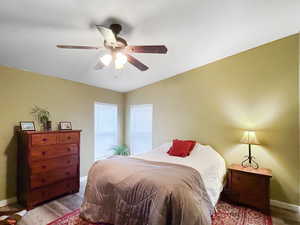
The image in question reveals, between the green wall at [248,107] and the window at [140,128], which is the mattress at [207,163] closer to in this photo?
the green wall at [248,107]

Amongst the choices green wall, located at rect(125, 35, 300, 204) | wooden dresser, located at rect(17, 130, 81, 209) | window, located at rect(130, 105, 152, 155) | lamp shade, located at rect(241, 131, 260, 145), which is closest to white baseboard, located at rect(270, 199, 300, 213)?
green wall, located at rect(125, 35, 300, 204)

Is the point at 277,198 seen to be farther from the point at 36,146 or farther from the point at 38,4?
the point at 38,4

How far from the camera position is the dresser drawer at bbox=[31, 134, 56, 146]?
267cm

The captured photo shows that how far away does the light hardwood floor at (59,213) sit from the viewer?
7.75 feet

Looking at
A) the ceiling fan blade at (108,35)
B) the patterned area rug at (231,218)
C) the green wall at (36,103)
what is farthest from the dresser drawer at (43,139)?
the ceiling fan blade at (108,35)

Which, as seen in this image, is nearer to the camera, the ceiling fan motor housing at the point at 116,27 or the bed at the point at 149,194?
the bed at the point at 149,194

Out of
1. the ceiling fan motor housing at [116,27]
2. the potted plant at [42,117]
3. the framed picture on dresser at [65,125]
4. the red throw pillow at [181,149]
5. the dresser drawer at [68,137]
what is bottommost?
the red throw pillow at [181,149]

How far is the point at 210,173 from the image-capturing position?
2.53 m

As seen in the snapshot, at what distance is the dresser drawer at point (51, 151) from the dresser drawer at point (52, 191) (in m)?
0.50

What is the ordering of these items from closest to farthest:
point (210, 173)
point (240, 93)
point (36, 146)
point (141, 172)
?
1. point (141, 172)
2. point (210, 173)
3. point (36, 146)
4. point (240, 93)

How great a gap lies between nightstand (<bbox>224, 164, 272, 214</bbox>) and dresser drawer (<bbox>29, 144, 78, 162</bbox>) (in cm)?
288

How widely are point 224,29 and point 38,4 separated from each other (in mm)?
2299

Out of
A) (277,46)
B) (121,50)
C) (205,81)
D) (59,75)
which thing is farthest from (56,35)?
(277,46)

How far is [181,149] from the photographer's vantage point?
3.28 meters
